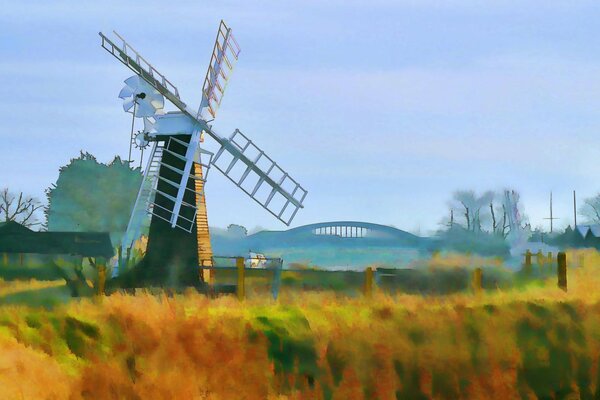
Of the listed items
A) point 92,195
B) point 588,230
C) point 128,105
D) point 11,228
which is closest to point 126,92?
point 128,105

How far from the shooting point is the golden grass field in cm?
957

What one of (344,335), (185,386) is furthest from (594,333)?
(185,386)

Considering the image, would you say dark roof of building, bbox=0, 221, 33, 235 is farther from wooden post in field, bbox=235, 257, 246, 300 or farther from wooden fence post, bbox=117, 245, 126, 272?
wooden post in field, bbox=235, 257, 246, 300

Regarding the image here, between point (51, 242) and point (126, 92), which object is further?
point (51, 242)

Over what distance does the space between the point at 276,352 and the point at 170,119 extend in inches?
562

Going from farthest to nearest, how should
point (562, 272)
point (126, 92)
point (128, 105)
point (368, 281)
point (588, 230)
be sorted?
point (588, 230), point (128, 105), point (126, 92), point (562, 272), point (368, 281)

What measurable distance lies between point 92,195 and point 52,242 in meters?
8.83

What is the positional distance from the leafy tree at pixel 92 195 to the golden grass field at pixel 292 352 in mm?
39950

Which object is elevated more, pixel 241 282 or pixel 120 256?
pixel 120 256

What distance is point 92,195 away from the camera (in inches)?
2099

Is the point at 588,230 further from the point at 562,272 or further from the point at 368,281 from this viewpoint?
the point at 368,281

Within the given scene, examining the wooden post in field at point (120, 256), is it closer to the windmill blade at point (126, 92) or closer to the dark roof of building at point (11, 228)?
the windmill blade at point (126, 92)

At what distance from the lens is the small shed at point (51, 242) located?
44.4 meters

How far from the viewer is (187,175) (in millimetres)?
24078
